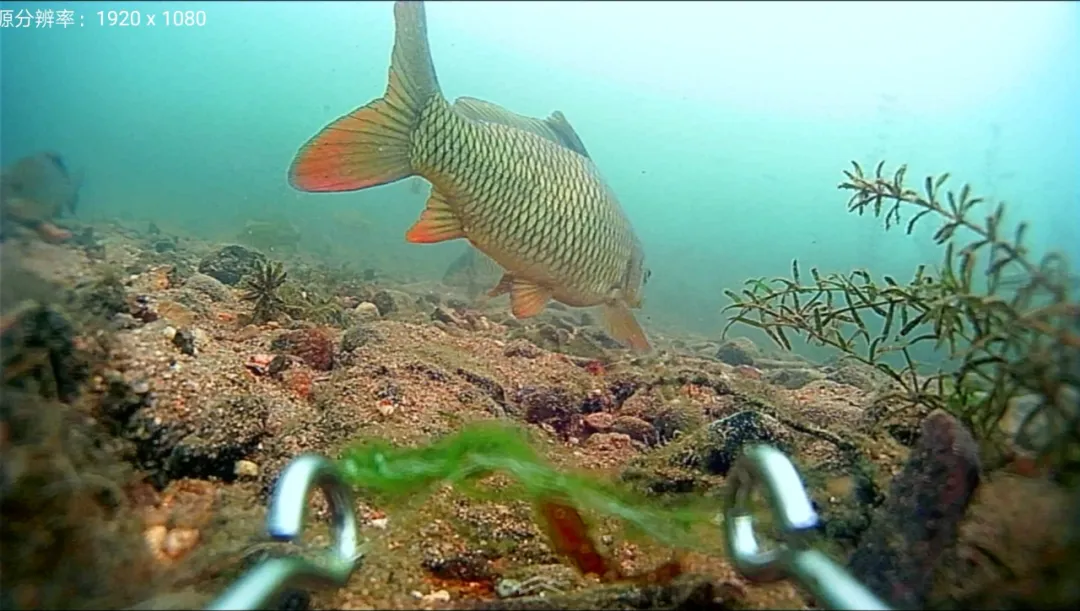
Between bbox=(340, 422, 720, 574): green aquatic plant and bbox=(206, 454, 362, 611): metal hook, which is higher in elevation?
bbox=(206, 454, 362, 611): metal hook

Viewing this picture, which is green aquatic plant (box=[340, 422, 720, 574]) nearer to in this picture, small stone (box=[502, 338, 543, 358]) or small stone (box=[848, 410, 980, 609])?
small stone (box=[848, 410, 980, 609])

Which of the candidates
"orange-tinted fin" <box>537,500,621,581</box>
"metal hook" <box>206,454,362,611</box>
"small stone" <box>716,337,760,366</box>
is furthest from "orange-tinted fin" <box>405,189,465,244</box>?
"small stone" <box>716,337,760,366</box>

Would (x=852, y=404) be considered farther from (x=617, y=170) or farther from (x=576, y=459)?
(x=617, y=170)

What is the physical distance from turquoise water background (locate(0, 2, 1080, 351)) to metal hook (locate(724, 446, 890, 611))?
2392 centimetres

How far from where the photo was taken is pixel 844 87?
69312 millimetres

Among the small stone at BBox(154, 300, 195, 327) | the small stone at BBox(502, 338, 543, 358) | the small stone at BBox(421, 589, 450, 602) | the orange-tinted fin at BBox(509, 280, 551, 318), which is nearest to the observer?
the small stone at BBox(421, 589, 450, 602)

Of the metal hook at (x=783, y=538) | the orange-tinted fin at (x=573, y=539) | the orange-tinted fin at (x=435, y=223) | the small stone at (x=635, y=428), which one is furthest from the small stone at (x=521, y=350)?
the metal hook at (x=783, y=538)

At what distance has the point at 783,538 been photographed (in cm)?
163

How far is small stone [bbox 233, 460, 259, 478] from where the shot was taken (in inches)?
102

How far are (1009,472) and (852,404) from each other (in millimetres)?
2179

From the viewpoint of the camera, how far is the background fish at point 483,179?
12.0ft

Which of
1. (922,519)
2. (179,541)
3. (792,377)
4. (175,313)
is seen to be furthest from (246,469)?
(792,377)

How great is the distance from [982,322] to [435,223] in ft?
9.39

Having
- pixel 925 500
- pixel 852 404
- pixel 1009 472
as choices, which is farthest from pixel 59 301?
pixel 852 404
